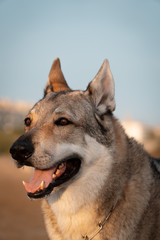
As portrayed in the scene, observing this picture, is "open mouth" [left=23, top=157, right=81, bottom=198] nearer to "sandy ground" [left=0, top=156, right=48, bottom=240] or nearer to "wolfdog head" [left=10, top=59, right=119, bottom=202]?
"wolfdog head" [left=10, top=59, right=119, bottom=202]

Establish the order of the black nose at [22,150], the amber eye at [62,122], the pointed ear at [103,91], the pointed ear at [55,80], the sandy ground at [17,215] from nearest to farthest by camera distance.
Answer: the black nose at [22,150]
the amber eye at [62,122]
the pointed ear at [103,91]
the pointed ear at [55,80]
the sandy ground at [17,215]

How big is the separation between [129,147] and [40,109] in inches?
53.0

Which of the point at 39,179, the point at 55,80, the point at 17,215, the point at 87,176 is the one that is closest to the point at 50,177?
the point at 39,179

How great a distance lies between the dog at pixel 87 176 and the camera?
12.6ft

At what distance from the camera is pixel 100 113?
4.43 metres

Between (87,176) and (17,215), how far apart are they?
617 centimetres

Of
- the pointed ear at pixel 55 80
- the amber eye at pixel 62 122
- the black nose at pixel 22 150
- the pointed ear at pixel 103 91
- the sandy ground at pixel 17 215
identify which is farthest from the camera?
the sandy ground at pixel 17 215

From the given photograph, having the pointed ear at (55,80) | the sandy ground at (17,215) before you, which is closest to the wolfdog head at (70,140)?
the pointed ear at (55,80)

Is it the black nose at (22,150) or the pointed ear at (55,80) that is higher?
the pointed ear at (55,80)

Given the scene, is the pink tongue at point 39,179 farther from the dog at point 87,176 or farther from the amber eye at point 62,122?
the amber eye at point 62,122

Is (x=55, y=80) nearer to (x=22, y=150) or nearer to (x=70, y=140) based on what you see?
(x=70, y=140)

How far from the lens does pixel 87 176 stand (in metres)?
4.00

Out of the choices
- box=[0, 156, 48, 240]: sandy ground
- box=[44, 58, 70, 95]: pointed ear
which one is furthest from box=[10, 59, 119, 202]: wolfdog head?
box=[0, 156, 48, 240]: sandy ground

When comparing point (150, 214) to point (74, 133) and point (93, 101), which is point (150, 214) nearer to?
point (74, 133)
